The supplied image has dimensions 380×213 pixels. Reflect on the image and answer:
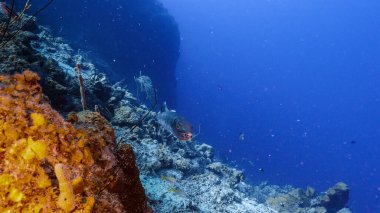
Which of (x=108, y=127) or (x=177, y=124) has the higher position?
(x=177, y=124)

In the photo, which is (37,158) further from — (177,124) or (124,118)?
(124,118)

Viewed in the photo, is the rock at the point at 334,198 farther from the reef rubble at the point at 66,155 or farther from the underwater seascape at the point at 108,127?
the reef rubble at the point at 66,155

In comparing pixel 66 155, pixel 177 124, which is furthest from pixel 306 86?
pixel 66 155

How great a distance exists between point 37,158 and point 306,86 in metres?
194

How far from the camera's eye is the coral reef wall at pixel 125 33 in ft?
67.6

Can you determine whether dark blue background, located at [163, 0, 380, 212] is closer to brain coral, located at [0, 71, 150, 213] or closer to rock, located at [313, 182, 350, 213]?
rock, located at [313, 182, 350, 213]

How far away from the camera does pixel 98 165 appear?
205 cm

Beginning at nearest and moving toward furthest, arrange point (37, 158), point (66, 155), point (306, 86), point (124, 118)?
point (37, 158) → point (66, 155) → point (124, 118) → point (306, 86)

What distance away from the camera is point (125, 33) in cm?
2367

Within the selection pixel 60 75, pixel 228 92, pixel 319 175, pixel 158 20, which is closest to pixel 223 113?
pixel 228 92

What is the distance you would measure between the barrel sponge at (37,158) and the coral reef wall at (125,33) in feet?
55.1

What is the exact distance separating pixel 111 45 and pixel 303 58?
18817 cm

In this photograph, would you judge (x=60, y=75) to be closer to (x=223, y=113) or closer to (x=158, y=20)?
(x=158, y=20)

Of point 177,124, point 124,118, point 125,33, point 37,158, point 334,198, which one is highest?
point 125,33
